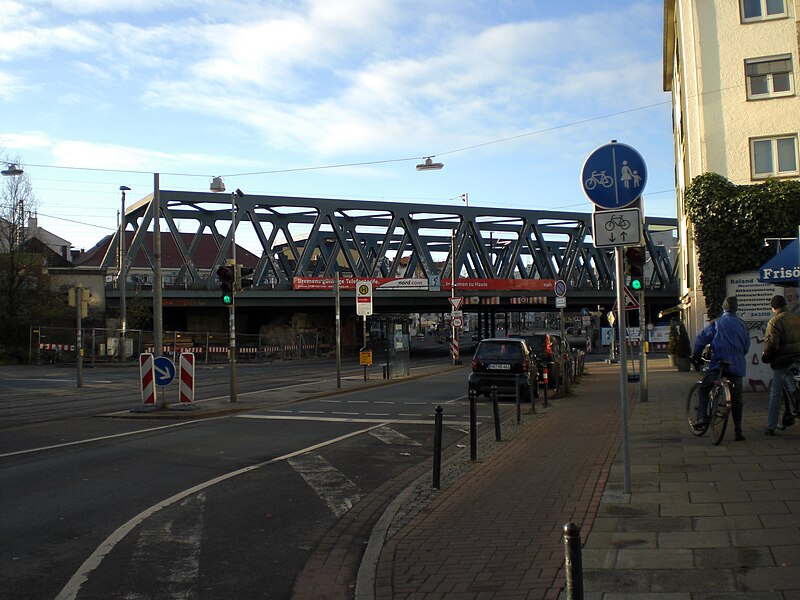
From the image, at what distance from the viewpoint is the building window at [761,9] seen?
73.2ft

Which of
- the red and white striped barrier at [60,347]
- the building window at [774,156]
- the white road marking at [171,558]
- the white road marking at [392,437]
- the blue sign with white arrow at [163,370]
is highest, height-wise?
the building window at [774,156]

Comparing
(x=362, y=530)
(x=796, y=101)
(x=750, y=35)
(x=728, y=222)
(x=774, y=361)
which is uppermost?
(x=750, y=35)

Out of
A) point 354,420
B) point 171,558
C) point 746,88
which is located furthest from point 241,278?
point 746,88

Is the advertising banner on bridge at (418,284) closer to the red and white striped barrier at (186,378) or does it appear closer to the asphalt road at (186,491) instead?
the red and white striped barrier at (186,378)

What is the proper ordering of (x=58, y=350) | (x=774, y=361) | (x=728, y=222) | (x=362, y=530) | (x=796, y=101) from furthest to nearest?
(x=58, y=350), (x=796, y=101), (x=728, y=222), (x=774, y=361), (x=362, y=530)

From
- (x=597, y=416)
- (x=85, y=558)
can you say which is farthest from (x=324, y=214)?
(x=85, y=558)

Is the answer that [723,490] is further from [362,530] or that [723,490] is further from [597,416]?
[597,416]

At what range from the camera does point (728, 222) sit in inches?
805

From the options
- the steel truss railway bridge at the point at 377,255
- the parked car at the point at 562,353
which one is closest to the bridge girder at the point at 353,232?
the steel truss railway bridge at the point at 377,255

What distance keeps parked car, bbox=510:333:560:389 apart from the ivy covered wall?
14.5 ft

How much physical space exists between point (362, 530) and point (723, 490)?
333cm

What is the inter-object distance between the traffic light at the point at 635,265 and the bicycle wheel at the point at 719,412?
5.90m

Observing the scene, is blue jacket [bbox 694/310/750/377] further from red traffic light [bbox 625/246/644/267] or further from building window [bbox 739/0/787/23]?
building window [bbox 739/0/787/23]

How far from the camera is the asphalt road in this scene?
550 centimetres
